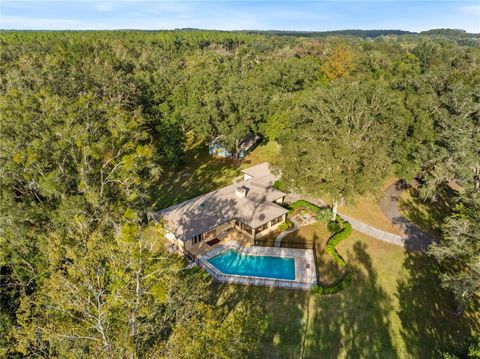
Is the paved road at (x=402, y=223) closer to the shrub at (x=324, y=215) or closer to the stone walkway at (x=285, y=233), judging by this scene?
the shrub at (x=324, y=215)

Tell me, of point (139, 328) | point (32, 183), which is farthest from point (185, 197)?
point (139, 328)

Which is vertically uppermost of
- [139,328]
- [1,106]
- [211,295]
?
[1,106]

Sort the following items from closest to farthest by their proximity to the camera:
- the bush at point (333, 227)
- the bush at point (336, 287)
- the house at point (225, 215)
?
the bush at point (336, 287) < the house at point (225, 215) < the bush at point (333, 227)

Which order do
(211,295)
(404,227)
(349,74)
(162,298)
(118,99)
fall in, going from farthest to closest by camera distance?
(349,74)
(118,99)
(404,227)
(211,295)
(162,298)

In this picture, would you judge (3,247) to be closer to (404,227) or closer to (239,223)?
(239,223)

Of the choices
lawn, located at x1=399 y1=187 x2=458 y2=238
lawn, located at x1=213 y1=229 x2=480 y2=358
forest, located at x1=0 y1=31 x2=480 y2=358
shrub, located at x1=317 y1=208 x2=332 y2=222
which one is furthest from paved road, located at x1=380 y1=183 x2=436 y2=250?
shrub, located at x1=317 y1=208 x2=332 y2=222

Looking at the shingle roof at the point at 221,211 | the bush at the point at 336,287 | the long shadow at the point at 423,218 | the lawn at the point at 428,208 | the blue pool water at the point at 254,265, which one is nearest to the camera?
the bush at the point at 336,287

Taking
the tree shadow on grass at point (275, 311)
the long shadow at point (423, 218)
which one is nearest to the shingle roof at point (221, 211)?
the tree shadow on grass at point (275, 311)

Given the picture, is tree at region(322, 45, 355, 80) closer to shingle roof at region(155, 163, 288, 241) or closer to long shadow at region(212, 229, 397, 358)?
shingle roof at region(155, 163, 288, 241)
